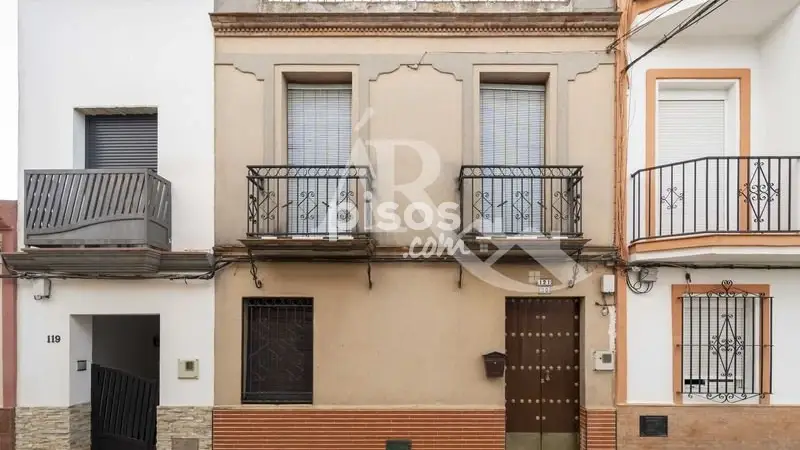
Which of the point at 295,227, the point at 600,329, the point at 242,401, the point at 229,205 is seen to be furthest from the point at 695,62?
the point at 242,401

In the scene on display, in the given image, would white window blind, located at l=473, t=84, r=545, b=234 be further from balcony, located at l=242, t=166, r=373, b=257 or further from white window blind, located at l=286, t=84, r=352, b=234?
white window blind, located at l=286, t=84, r=352, b=234

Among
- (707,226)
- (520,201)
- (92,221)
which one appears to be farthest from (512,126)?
(92,221)

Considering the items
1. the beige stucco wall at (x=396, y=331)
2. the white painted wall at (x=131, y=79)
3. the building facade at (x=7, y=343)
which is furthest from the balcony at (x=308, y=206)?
the building facade at (x=7, y=343)

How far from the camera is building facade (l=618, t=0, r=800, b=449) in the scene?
21.1ft

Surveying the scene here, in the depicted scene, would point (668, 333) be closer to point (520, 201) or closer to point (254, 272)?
point (520, 201)

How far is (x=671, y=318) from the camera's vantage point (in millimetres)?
6609

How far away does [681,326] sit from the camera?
6.62 metres

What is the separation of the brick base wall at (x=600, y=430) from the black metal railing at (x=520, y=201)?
89.0 inches

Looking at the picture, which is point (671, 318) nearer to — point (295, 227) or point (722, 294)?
point (722, 294)

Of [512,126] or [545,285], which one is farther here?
[512,126]

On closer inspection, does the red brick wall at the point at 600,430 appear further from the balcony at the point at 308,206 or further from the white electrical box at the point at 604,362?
the balcony at the point at 308,206

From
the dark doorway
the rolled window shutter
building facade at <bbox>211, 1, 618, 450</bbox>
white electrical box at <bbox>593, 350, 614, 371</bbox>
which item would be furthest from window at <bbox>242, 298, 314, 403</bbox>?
white electrical box at <bbox>593, 350, 614, 371</bbox>

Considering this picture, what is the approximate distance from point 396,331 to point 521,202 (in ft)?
7.59

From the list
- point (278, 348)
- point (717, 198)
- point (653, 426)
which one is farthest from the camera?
point (278, 348)
